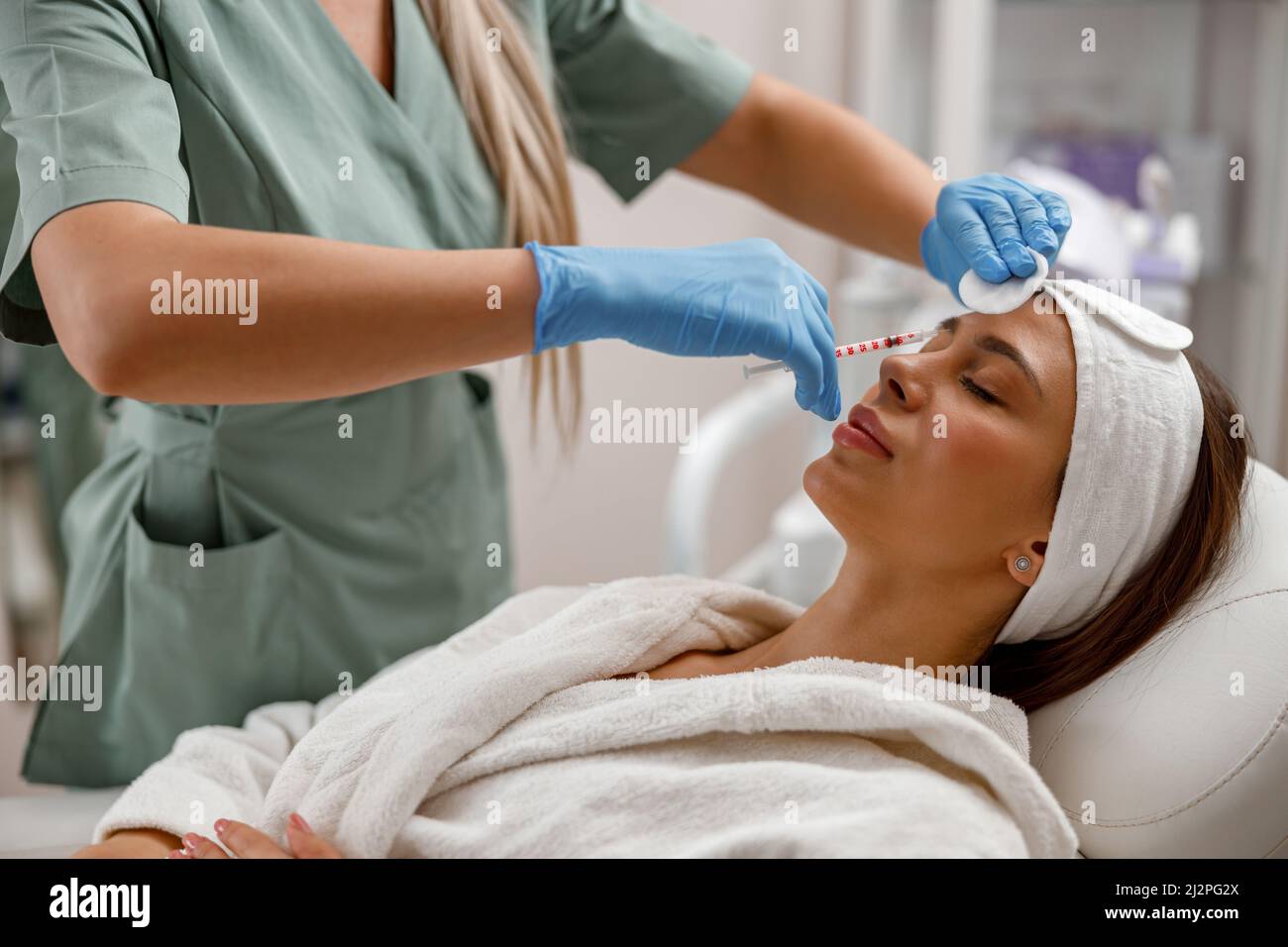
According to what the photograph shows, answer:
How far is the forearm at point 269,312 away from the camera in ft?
2.82

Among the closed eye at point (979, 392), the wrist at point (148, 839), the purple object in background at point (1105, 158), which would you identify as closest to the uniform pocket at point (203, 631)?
the wrist at point (148, 839)

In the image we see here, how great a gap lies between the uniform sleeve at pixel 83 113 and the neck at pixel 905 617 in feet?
2.21

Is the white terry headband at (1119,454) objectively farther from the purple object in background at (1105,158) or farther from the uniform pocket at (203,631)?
the purple object in background at (1105,158)

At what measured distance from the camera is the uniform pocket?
122cm

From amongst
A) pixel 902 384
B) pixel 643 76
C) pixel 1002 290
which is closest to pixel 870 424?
pixel 902 384

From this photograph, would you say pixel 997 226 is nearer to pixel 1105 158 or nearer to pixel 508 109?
pixel 508 109

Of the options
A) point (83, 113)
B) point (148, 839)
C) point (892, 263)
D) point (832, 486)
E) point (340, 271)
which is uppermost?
point (83, 113)

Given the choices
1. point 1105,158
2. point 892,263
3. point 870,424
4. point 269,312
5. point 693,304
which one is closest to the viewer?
point 269,312

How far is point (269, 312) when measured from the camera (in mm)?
881

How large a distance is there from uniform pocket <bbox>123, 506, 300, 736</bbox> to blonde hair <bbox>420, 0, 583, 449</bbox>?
1.23 feet

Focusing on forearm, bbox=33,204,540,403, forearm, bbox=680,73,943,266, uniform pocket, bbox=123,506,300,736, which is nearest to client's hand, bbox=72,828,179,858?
uniform pocket, bbox=123,506,300,736

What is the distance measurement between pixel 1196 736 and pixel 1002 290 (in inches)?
16.8
